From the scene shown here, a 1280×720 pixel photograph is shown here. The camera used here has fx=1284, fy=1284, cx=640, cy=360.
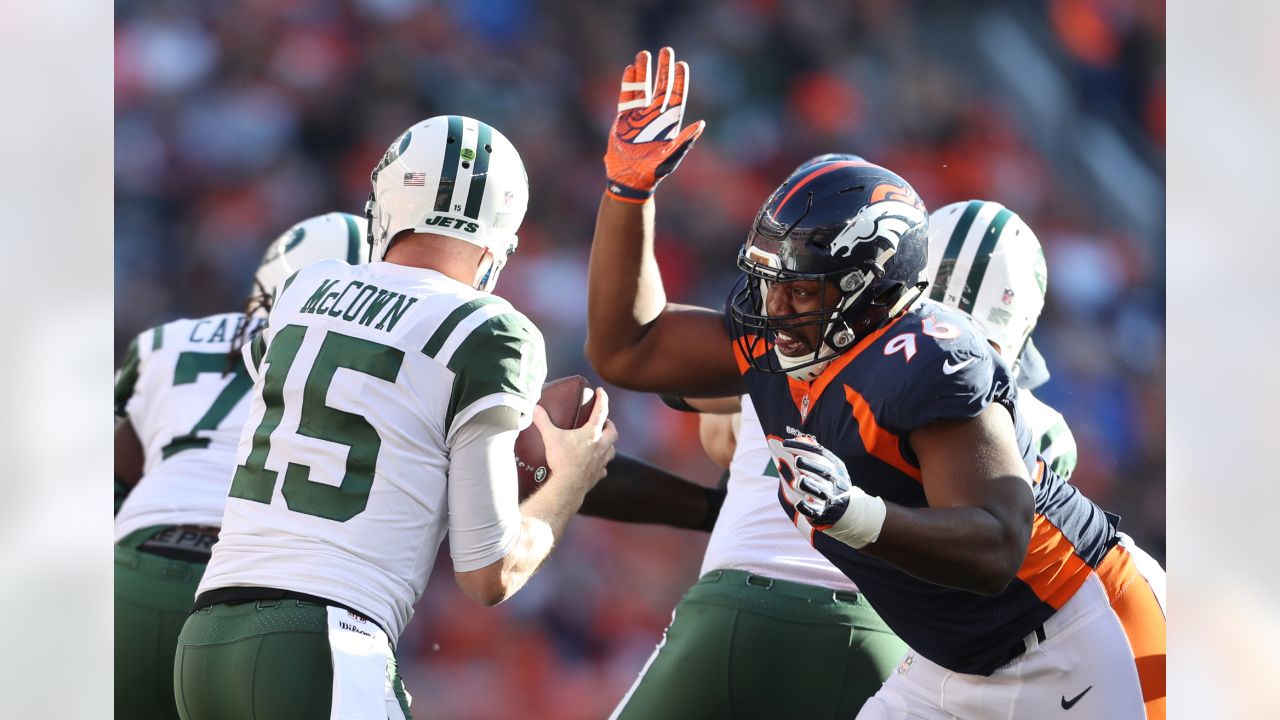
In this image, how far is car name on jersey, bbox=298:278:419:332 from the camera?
2.20m

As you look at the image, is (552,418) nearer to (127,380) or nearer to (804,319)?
(804,319)

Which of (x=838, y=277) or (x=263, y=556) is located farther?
(x=838, y=277)

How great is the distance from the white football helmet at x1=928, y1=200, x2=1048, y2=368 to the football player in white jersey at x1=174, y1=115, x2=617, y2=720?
1427 millimetres

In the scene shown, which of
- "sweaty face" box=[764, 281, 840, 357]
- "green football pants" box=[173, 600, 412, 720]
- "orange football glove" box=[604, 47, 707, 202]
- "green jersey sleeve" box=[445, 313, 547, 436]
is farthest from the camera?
"orange football glove" box=[604, 47, 707, 202]

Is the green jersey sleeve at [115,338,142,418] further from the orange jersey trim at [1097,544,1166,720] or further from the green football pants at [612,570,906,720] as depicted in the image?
the orange jersey trim at [1097,544,1166,720]

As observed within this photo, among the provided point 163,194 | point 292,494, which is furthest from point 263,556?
point 163,194

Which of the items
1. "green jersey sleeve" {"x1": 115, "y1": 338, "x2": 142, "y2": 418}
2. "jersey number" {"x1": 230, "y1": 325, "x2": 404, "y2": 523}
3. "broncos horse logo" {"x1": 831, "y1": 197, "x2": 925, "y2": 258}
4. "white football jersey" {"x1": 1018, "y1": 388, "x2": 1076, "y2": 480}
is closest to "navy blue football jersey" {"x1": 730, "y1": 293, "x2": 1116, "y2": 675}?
"broncos horse logo" {"x1": 831, "y1": 197, "x2": 925, "y2": 258}

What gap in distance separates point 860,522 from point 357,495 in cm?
83

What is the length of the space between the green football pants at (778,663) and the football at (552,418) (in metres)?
0.53

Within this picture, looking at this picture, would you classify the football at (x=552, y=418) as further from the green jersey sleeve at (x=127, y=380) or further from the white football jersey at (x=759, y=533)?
the green jersey sleeve at (x=127, y=380)

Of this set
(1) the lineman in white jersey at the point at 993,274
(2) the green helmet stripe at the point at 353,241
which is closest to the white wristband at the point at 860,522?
(1) the lineman in white jersey at the point at 993,274
